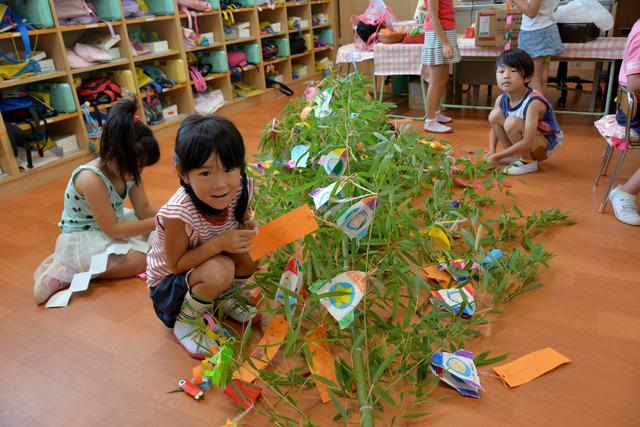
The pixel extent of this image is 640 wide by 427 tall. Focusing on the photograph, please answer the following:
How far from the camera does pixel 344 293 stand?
123cm

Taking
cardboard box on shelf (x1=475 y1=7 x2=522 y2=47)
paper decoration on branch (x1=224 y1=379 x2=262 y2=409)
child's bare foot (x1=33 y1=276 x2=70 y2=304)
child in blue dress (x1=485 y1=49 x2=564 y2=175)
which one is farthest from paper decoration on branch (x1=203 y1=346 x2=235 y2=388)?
cardboard box on shelf (x1=475 y1=7 x2=522 y2=47)

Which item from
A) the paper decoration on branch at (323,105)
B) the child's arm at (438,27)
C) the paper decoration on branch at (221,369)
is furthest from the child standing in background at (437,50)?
the paper decoration on branch at (221,369)

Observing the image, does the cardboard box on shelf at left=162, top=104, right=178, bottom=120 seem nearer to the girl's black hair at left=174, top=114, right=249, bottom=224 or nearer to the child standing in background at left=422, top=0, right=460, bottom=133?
the child standing in background at left=422, top=0, right=460, bottom=133

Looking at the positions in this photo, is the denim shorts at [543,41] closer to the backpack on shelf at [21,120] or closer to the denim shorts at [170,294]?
the denim shorts at [170,294]

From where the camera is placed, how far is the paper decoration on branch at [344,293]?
1.21 m

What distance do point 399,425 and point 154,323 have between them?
0.98 meters

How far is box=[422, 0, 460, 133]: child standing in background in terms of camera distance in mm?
3566

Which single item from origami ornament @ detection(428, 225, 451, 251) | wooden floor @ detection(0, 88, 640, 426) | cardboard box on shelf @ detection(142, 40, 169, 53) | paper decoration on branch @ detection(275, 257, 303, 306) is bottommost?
wooden floor @ detection(0, 88, 640, 426)

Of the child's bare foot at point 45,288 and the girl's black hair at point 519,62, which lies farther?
the girl's black hair at point 519,62

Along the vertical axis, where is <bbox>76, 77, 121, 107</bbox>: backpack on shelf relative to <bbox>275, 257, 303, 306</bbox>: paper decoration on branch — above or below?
above

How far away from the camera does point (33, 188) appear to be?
335cm

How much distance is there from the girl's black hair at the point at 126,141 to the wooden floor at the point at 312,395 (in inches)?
21.7

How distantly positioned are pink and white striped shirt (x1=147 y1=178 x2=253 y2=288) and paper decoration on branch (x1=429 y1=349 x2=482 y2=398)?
76cm

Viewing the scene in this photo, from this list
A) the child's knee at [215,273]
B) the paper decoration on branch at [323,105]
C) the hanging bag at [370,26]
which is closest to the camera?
the child's knee at [215,273]
